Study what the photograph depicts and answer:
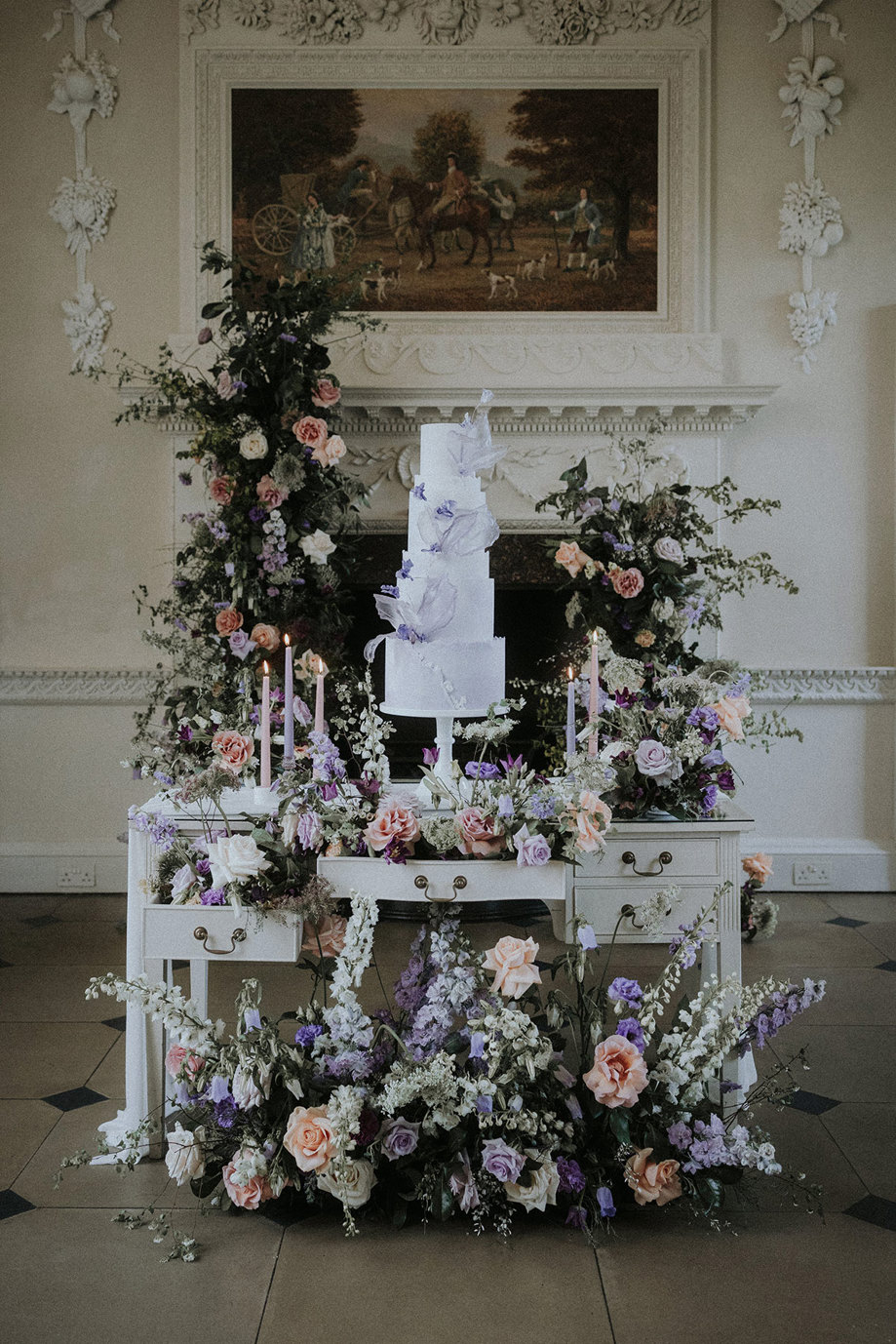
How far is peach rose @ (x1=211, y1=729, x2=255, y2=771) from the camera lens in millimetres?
2916

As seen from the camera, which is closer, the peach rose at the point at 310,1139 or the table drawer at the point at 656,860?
the peach rose at the point at 310,1139

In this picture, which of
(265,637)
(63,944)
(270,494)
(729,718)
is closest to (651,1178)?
(729,718)

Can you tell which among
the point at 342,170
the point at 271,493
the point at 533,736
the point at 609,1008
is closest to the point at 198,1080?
the point at 609,1008

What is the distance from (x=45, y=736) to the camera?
232 inches

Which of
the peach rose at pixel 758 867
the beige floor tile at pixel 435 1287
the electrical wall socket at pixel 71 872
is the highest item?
the peach rose at pixel 758 867

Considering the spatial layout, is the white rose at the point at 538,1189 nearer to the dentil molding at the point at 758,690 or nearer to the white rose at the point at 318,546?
the white rose at the point at 318,546

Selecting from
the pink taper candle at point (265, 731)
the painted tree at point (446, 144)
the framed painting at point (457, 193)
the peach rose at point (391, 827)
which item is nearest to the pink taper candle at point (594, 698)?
the peach rose at point (391, 827)

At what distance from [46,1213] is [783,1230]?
1.70m

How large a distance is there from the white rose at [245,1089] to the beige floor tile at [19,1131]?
651mm

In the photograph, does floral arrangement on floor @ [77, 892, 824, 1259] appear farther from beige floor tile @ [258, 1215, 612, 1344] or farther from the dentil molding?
the dentil molding

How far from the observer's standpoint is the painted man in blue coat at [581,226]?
5812 millimetres

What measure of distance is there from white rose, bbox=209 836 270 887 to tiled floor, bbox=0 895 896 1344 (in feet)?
2.63

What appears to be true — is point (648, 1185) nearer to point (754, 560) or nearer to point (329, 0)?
point (754, 560)

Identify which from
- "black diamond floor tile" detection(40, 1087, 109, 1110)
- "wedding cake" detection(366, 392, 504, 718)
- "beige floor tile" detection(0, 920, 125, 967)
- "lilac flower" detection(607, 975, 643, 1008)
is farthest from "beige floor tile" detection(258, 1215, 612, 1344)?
"beige floor tile" detection(0, 920, 125, 967)
